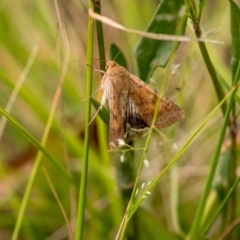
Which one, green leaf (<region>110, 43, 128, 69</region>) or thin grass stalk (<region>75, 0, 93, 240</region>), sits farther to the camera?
green leaf (<region>110, 43, 128, 69</region>)

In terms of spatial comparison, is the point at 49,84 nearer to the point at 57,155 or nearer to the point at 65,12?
the point at 65,12

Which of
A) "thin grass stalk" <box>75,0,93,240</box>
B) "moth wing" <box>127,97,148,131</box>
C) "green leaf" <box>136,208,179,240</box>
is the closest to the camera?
"thin grass stalk" <box>75,0,93,240</box>

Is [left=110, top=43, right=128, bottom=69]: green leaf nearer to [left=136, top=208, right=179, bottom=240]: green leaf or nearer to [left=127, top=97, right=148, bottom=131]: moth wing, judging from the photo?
[left=127, top=97, right=148, bottom=131]: moth wing

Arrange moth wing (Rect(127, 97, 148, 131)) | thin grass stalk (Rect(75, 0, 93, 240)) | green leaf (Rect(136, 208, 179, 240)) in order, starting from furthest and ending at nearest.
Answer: green leaf (Rect(136, 208, 179, 240))
moth wing (Rect(127, 97, 148, 131))
thin grass stalk (Rect(75, 0, 93, 240))

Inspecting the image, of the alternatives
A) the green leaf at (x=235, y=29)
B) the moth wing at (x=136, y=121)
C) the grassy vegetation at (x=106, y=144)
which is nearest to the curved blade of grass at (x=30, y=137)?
the grassy vegetation at (x=106, y=144)

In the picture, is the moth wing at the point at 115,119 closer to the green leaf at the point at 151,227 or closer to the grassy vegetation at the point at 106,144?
the grassy vegetation at the point at 106,144

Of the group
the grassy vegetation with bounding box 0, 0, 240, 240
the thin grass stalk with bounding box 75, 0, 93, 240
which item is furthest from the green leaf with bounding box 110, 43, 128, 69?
the thin grass stalk with bounding box 75, 0, 93, 240

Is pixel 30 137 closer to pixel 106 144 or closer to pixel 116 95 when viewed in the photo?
pixel 116 95

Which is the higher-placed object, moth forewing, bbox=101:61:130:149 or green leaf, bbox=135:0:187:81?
green leaf, bbox=135:0:187:81
